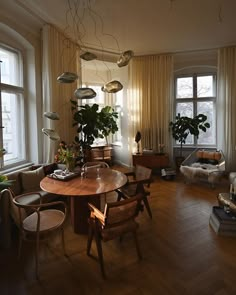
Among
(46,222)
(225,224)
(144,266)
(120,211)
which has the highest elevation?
(120,211)

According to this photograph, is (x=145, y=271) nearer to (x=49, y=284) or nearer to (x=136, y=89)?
(x=49, y=284)

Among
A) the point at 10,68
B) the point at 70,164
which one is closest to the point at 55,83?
the point at 10,68

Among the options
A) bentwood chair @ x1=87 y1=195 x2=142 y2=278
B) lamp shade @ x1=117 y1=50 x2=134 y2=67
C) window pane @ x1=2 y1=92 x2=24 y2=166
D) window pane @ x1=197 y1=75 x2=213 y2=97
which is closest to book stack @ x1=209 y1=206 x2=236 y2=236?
bentwood chair @ x1=87 y1=195 x2=142 y2=278

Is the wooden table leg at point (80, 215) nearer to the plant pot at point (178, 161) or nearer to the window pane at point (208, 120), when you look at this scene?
the plant pot at point (178, 161)

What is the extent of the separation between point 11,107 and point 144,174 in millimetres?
2752

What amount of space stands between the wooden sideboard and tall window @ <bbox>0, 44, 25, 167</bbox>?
292cm

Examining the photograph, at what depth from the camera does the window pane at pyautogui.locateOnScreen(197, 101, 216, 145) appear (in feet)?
20.6

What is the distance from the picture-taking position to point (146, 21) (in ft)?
13.7

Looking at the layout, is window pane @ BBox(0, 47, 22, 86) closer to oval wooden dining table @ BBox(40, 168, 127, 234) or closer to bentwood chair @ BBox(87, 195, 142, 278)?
oval wooden dining table @ BBox(40, 168, 127, 234)

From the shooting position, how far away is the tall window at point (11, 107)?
3.80 metres

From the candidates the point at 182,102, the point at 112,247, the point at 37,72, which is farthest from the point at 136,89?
the point at 112,247

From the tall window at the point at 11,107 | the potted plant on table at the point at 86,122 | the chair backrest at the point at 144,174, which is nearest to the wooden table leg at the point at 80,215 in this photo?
the chair backrest at the point at 144,174

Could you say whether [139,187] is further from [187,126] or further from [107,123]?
[187,126]

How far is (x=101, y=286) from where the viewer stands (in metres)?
2.00
